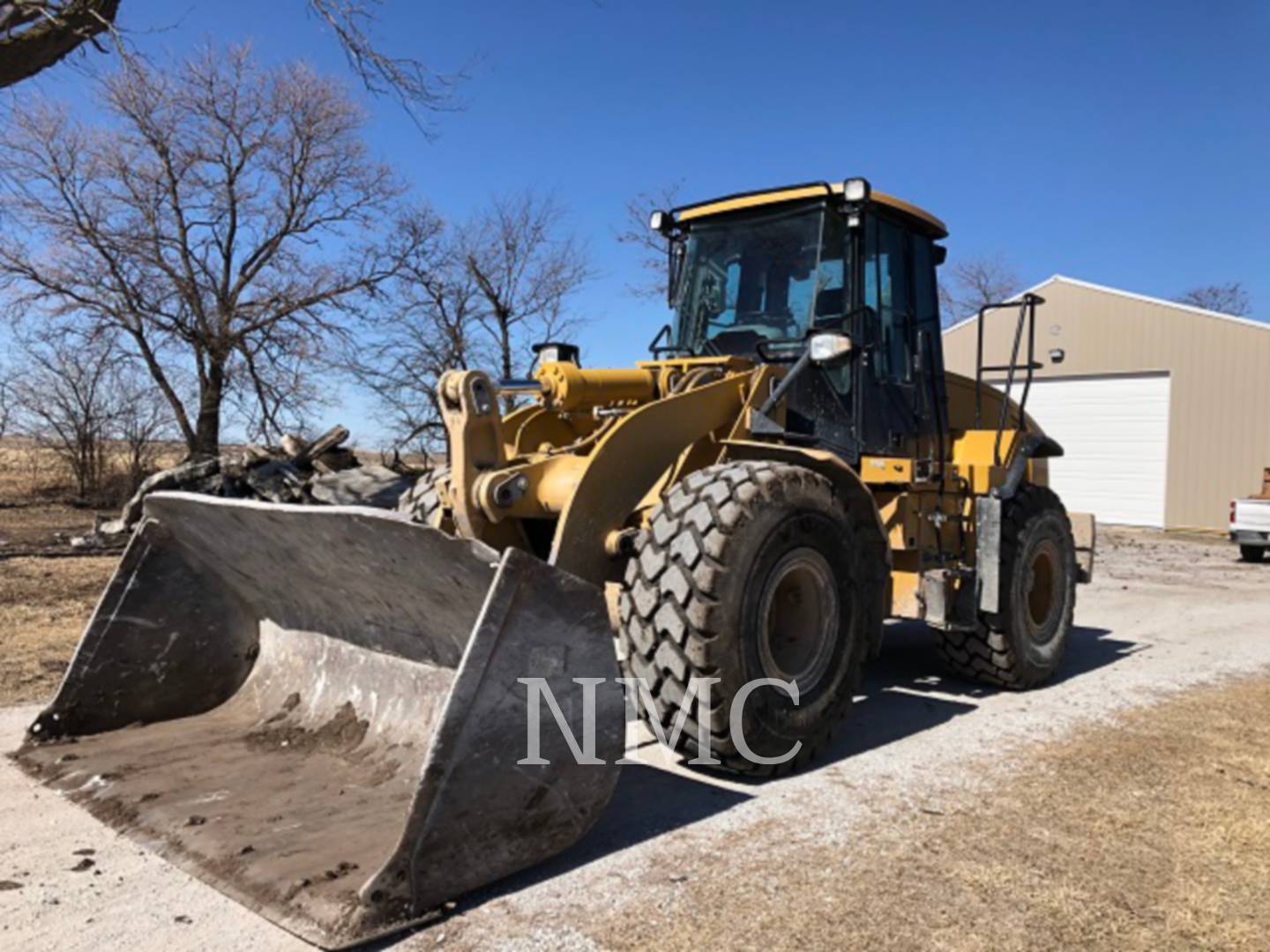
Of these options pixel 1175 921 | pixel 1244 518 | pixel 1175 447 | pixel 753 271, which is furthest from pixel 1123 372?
pixel 1175 921

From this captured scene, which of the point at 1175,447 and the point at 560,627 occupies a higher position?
the point at 1175,447

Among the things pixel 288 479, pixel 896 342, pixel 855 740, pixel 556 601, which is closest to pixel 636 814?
pixel 556 601

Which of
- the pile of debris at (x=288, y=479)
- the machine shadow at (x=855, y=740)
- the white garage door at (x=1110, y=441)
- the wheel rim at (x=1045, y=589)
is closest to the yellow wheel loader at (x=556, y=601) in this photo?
the machine shadow at (x=855, y=740)

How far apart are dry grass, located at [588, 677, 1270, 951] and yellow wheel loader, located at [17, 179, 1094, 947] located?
0.63 meters

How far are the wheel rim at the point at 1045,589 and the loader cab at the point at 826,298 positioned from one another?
112cm

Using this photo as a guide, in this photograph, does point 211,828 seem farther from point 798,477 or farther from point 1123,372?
point 1123,372

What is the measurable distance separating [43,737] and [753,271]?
4296mm

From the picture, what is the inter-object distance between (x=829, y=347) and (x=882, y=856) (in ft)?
7.79

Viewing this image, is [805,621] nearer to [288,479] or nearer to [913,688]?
[913,688]

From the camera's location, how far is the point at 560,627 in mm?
3568

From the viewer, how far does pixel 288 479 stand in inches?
520

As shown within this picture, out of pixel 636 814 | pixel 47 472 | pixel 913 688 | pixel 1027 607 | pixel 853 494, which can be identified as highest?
pixel 853 494

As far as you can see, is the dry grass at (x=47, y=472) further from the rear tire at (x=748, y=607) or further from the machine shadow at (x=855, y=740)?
the rear tire at (x=748, y=607)

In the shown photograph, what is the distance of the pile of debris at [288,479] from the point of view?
12.6m
